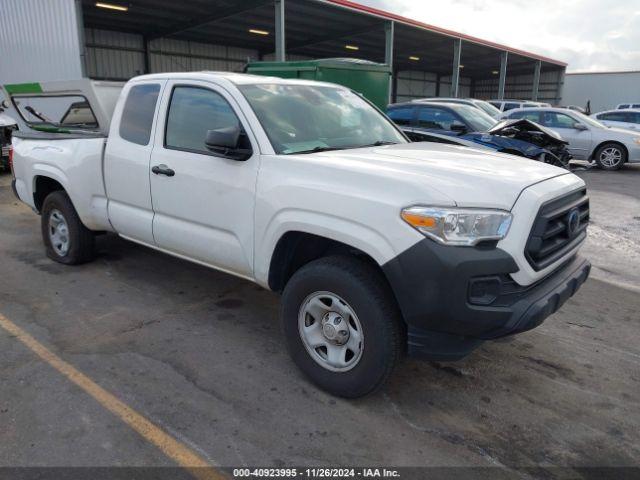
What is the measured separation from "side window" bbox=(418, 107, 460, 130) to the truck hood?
692 cm

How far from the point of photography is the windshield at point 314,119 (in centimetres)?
343

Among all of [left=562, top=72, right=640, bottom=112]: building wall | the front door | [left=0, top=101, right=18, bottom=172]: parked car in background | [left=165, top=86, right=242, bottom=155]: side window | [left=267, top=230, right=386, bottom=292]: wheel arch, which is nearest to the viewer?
[left=267, top=230, right=386, bottom=292]: wheel arch

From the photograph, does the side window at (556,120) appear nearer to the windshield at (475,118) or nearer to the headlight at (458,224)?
the windshield at (475,118)

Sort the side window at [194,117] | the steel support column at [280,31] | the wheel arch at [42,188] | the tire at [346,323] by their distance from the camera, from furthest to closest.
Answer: the steel support column at [280,31] < the wheel arch at [42,188] < the side window at [194,117] < the tire at [346,323]

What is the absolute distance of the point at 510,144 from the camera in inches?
374

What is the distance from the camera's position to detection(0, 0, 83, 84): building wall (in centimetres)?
1434

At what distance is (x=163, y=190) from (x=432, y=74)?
136 ft

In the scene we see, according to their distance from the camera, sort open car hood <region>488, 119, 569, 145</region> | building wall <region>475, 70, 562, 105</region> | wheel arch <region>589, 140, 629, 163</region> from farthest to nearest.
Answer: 1. building wall <region>475, 70, 562, 105</region>
2. wheel arch <region>589, 140, 629, 163</region>
3. open car hood <region>488, 119, 569, 145</region>

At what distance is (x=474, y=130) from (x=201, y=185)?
7739mm

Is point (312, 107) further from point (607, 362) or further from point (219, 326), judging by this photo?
point (607, 362)

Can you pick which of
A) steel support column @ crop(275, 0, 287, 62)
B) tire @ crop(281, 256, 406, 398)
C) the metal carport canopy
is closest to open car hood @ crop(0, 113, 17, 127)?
steel support column @ crop(275, 0, 287, 62)

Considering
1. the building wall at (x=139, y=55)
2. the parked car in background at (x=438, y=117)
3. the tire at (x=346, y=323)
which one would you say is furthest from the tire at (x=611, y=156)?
the building wall at (x=139, y=55)

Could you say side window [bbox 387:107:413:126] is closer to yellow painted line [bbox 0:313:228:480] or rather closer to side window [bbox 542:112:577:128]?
side window [bbox 542:112:577:128]

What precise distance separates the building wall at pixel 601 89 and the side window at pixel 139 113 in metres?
39.3
